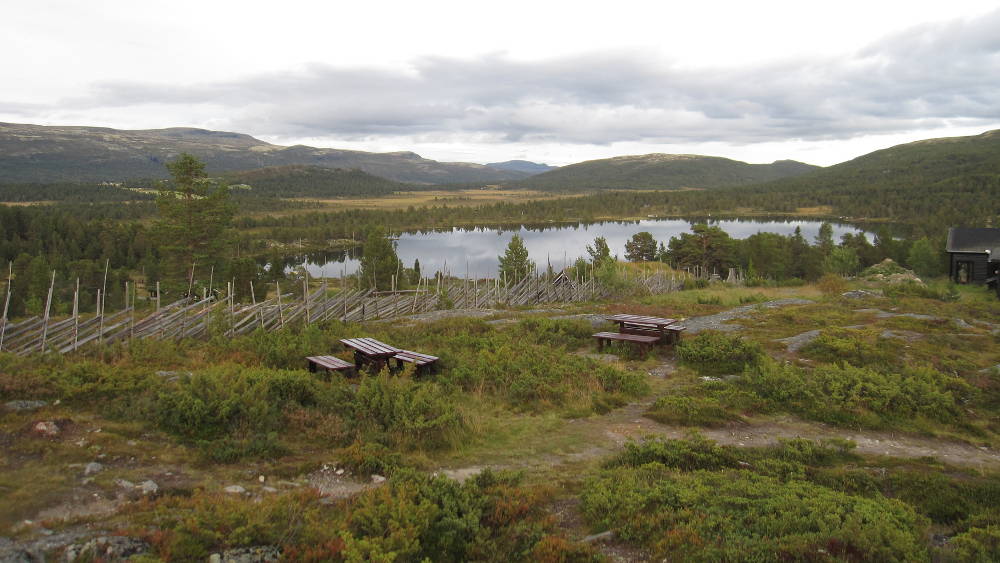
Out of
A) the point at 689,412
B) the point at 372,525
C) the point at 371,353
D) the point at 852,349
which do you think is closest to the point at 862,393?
the point at 689,412

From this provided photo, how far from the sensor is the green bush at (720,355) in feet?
34.8

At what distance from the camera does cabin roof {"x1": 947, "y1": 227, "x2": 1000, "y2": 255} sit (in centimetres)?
2625

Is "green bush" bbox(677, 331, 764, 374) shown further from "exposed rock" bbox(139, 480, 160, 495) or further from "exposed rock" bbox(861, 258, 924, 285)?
"exposed rock" bbox(861, 258, 924, 285)

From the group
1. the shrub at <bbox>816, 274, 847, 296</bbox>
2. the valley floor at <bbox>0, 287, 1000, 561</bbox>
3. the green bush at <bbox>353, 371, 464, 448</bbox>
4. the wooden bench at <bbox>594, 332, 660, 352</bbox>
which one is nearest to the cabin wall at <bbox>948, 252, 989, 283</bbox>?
Result: the shrub at <bbox>816, 274, 847, 296</bbox>

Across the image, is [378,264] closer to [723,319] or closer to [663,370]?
[723,319]

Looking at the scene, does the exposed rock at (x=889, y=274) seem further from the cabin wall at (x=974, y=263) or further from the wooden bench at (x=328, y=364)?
the wooden bench at (x=328, y=364)

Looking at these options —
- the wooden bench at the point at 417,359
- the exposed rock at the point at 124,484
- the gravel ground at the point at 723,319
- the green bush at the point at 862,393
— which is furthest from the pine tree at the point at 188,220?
the green bush at the point at 862,393

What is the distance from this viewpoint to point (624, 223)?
119 m

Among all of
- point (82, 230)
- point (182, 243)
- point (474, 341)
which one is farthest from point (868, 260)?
point (82, 230)

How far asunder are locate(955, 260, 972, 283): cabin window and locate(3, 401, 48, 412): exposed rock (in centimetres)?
3531

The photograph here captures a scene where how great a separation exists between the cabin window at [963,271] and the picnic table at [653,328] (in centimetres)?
2409

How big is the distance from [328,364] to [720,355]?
7365mm

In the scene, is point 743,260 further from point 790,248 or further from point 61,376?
point 61,376

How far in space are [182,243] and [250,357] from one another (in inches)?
782
